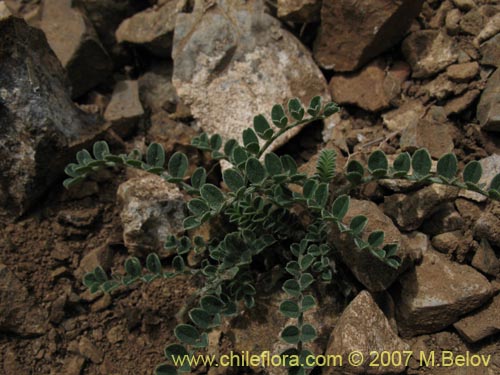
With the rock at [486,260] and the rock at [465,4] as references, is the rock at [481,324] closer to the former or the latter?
the rock at [486,260]

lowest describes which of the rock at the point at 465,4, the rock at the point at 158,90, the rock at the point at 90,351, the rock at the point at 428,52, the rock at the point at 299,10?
the rock at the point at 90,351

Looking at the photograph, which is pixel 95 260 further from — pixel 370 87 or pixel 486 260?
pixel 486 260

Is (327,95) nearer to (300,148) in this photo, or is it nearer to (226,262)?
(300,148)

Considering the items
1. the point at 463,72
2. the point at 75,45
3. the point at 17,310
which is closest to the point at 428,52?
the point at 463,72

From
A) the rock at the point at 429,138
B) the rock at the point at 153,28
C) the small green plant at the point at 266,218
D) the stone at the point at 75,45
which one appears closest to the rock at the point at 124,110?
the stone at the point at 75,45

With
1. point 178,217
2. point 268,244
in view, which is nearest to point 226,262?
point 268,244

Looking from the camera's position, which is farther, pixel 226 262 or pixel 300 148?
pixel 300 148

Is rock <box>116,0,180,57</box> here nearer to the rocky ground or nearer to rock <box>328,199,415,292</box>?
the rocky ground
